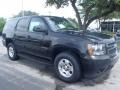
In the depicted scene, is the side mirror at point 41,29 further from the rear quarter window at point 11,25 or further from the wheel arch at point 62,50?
the rear quarter window at point 11,25

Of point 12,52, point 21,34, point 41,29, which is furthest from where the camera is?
point 12,52

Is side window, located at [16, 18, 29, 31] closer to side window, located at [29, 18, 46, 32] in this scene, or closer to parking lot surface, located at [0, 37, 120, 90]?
side window, located at [29, 18, 46, 32]

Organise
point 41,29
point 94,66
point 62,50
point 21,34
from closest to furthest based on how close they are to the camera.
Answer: point 94,66 < point 62,50 < point 41,29 < point 21,34

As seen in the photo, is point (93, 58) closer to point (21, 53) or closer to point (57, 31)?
point (57, 31)

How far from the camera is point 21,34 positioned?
705 centimetres

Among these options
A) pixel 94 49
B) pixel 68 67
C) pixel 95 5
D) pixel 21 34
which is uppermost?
pixel 95 5

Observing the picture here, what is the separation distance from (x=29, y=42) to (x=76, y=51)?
2.01 m

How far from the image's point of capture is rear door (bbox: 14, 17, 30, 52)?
22.5 feet

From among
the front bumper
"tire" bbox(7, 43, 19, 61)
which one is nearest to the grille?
the front bumper

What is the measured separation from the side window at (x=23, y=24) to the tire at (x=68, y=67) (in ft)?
6.58

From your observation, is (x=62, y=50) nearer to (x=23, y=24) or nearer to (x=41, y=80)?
(x=41, y=80)

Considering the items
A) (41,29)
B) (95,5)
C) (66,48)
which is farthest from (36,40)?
(95,5)

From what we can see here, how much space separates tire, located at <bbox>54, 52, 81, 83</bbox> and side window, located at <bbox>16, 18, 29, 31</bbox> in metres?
2.00

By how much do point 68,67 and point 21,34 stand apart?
2462 mm
